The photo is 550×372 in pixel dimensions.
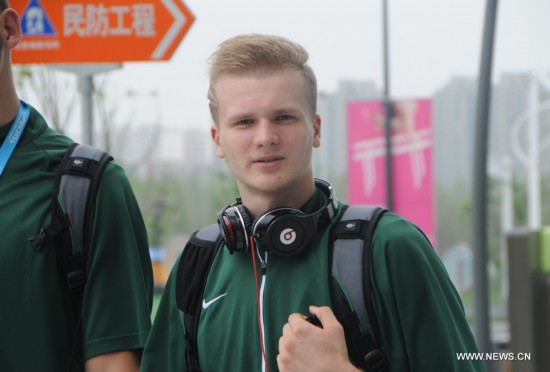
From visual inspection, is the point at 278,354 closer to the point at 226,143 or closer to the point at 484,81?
the point at 226,143

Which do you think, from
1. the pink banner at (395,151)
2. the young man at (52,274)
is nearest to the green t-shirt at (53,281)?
the young man at (52,274)

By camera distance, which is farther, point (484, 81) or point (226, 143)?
point (484, 81)

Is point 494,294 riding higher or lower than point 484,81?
lower

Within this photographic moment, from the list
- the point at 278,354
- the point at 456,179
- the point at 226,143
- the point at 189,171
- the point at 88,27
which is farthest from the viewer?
the point at 456,179

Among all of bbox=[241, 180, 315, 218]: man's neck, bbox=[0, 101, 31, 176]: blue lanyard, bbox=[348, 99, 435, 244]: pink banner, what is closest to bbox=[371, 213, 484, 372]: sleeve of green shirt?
bbox=[241, 180, 315, 218]: man's neck

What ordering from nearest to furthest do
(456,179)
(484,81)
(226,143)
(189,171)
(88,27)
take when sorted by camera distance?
1. (226,143)
2. (88,27)
3. (484,81)
4. (189,171)
5. (456,179)

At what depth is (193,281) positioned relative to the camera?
2.62 m

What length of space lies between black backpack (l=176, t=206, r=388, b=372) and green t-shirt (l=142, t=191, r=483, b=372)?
3 centimetres

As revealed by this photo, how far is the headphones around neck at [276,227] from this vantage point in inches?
97.6

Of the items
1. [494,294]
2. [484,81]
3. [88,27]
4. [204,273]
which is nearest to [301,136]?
[204,273]

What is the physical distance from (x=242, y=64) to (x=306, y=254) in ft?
1.83

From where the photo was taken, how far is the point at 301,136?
2551mm

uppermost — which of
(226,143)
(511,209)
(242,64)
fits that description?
(242,64)

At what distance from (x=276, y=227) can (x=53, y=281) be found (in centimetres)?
65
